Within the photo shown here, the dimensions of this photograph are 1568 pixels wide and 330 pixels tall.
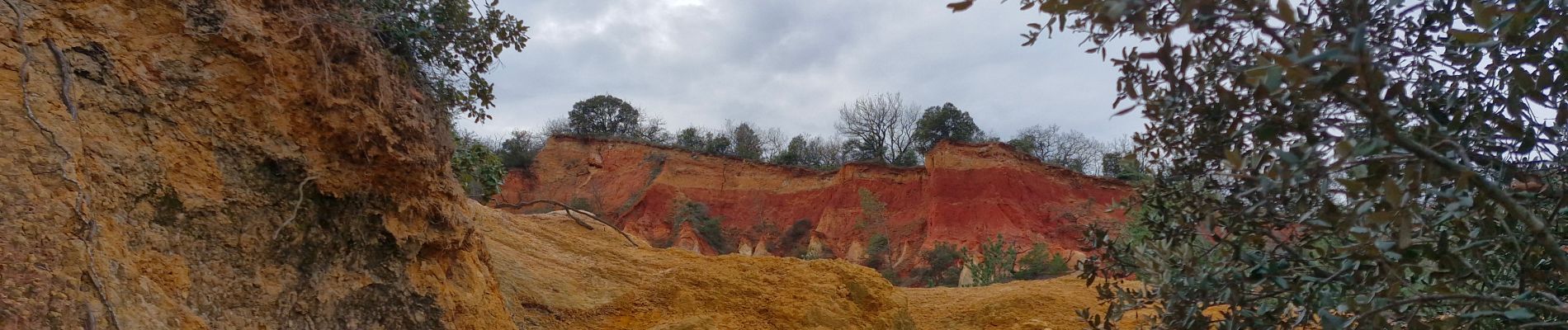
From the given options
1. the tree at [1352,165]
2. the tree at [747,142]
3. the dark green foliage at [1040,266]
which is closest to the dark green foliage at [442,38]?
the tree at [1352,165]

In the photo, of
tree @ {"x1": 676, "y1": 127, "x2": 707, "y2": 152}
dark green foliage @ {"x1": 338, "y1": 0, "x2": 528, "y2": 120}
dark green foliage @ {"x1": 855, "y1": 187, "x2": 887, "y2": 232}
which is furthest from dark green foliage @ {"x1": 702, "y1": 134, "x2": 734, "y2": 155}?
dark green foliage @ {"x1": 338, "y1": 0, "x2": 528, "y2": 120}

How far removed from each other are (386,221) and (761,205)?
2678 centimetres

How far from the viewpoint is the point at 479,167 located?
7.10m

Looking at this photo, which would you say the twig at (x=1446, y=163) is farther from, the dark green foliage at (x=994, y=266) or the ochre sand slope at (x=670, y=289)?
the dark green foliage at (x=994, y=266)

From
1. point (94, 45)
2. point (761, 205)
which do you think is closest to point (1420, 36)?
point (94, 45)

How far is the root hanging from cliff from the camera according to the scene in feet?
8.70

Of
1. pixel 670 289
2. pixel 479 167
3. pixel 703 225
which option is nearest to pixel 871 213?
pixel 703 225

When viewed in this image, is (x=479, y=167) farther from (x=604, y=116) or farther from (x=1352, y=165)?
(x=604, y=116)

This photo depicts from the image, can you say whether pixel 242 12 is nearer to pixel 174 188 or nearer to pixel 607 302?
pixel 174 188

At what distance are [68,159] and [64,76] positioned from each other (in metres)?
0.40

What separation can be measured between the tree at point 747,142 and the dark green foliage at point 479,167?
3026 cm

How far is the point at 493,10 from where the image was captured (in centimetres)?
516

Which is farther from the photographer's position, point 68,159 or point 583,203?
point 583,203

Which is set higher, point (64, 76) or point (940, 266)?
point (64, 76)
